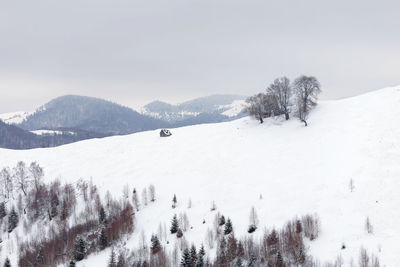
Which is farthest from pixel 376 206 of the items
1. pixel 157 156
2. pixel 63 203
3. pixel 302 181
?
pixel 63 203

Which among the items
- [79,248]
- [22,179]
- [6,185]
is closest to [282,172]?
[79,248]

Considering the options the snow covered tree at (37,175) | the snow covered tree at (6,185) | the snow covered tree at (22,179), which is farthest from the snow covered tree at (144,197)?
the snow covered tree at (6,185)

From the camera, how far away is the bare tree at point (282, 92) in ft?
224

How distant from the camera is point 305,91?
6450 cm

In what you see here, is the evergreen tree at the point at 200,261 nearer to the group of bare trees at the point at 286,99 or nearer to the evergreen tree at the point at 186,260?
the evergreen tree at the point at 186,260

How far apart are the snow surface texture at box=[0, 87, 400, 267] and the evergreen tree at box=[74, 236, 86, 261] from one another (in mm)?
1657

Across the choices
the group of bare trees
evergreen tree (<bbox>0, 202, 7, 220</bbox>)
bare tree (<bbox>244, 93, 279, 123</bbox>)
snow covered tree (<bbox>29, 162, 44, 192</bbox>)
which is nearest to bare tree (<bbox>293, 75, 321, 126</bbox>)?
the group of bare trees

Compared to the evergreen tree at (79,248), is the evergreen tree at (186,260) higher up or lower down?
higher up

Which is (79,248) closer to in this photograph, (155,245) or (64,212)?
(155,245)

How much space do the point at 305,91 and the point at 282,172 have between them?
91.4ft

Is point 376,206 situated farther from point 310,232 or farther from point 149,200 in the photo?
point 149,200

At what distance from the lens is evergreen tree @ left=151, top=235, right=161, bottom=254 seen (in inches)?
1426

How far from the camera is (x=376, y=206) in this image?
3128 centimetres

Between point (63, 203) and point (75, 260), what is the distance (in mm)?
20624
